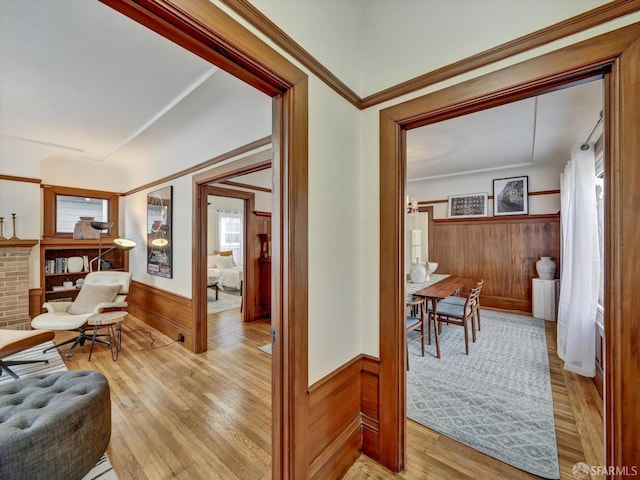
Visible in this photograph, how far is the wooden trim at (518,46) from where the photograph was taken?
1.03 metres

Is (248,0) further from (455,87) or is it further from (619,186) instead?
(619,186)

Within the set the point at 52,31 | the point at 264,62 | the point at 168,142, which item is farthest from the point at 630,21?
the point at 168,142

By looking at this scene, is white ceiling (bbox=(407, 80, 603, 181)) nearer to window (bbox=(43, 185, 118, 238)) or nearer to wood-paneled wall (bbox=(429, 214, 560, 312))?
wood-paneled wall (bbox=(429, 214, 560, 312))

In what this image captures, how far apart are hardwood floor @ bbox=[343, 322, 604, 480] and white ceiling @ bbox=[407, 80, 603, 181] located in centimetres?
263

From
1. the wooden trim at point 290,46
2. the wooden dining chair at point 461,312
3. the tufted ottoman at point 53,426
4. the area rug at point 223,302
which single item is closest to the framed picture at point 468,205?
the wooden dining chair at point 461,312

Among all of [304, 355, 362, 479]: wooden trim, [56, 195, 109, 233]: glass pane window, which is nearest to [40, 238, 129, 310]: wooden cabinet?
[56, 195, 109, 233]: glass pane window

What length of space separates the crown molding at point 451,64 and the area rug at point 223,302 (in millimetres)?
4614

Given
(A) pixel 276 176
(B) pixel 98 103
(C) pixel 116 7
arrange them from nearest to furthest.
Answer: (C) pixel 116 7 → (A) pixel 276 176 → (B) pixel 98 103

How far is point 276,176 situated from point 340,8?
Result: 1.16m

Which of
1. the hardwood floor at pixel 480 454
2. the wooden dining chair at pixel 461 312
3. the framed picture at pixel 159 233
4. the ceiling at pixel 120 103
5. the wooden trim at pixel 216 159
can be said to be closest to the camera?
the hardwood floor at pixel 480 454

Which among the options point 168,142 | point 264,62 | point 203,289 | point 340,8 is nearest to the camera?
point 264,62

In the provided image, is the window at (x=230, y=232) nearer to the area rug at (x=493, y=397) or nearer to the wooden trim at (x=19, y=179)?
the wooden trim at (x=19, y=179)

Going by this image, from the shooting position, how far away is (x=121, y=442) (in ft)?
5.82

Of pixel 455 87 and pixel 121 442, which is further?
pixel 121 442
